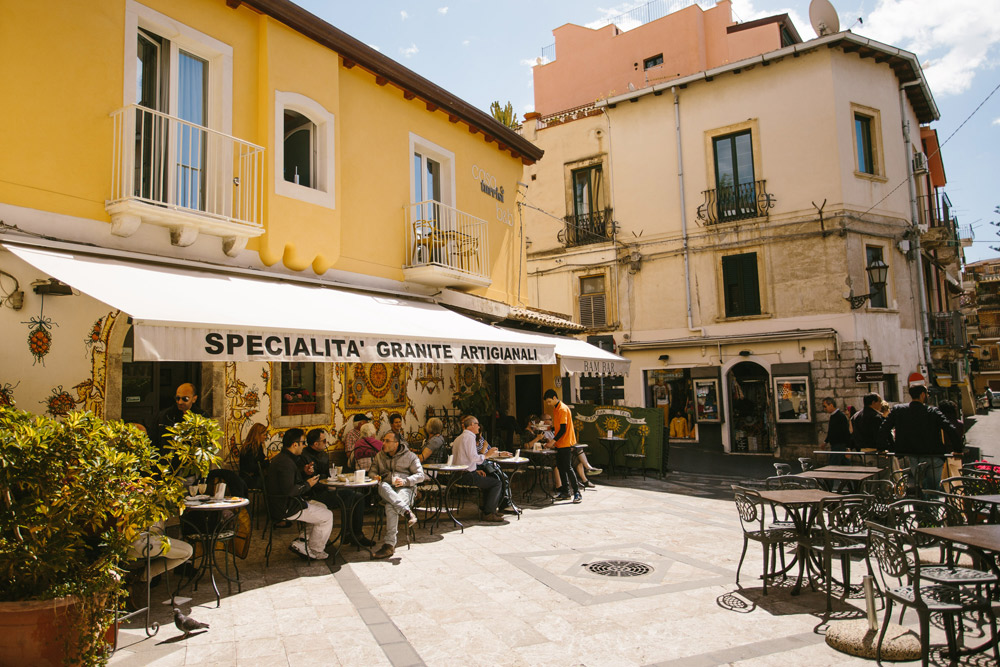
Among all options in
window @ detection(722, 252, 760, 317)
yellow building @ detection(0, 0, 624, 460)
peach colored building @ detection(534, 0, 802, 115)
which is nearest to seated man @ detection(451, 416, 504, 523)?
yellow building @ detection(0, 0, 624, 460)

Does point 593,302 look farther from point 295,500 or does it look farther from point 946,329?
point 295,500

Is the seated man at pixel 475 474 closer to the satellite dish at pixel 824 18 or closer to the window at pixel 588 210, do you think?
the window at pixel 588 210

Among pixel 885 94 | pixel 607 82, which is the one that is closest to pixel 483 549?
pixel 885 94

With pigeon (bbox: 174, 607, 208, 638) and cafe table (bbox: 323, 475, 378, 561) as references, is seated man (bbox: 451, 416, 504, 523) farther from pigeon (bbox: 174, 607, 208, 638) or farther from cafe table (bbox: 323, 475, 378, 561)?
pigeon (bbox: 174, 607, 208, 638)

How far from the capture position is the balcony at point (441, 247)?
10.3m

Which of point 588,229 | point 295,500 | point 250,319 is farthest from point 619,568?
point 588,229

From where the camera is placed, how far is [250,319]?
5.96 meters

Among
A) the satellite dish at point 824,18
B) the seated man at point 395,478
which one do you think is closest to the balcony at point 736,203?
the satellite dish at point 824,18

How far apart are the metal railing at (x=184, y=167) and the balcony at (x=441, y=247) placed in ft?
9.83

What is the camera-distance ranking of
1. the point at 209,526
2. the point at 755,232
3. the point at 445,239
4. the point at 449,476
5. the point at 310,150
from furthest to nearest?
the point at 755,232 → the point at 445,239 → the point at 310,150 → the point at 449,476 → the point at 209,526

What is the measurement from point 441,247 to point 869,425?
7.37 meters

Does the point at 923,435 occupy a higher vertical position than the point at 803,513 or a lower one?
higher

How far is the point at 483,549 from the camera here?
704 centimetres

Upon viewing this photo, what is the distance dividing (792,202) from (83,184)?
1622 centimetres
